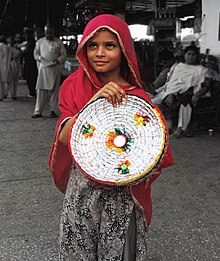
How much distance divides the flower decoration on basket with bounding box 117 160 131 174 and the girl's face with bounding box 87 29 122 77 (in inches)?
15.3

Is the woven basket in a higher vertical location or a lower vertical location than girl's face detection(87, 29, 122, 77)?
lower

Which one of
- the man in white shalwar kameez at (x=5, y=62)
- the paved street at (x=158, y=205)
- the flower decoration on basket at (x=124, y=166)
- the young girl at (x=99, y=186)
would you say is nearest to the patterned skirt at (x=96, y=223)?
the young girl at (x=99, y=186)

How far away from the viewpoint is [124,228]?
70.9 inches

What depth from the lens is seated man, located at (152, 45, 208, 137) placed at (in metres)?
5.89

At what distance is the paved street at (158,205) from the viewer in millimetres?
2816

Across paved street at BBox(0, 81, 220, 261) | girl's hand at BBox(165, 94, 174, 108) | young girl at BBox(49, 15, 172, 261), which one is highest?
young girl at BBox(49, 15, 172, 261)

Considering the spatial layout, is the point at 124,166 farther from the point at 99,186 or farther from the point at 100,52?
the point at 100,52

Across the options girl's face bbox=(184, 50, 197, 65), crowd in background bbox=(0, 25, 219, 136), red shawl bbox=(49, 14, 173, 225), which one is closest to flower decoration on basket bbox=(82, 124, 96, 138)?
red shawl bbox=(49, 14, 173, 225)

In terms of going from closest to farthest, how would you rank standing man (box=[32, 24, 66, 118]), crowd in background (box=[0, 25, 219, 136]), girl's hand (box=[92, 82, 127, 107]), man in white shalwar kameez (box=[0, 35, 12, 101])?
girl's hand (box=[92, 82, 127, 107]), crowd in background (box=[0, 25, 219, 136]), standing man (box=[32, 24, 66, 118]), man in white shalwar kameez (box=[0, 35, 12, 101])

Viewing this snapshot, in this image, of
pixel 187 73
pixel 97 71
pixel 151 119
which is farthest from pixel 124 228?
pixel 187 73

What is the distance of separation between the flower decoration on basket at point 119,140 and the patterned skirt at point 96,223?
202 millimetres

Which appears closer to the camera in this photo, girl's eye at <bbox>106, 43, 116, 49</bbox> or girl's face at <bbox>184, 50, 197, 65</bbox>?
girl's eye at <bbox>106, 43, 116, 49</bbox>

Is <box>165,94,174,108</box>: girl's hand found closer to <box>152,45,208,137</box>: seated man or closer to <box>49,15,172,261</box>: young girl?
<box>152,45,208,137</box>: seated man

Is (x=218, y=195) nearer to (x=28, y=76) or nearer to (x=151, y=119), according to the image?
(x=151, y=119)
